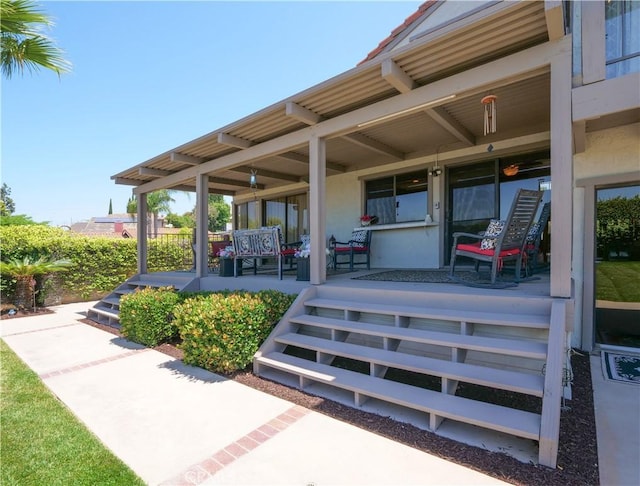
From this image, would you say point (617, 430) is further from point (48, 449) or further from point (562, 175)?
point (48, 449)

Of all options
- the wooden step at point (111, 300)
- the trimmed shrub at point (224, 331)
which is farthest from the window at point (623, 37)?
the wooden step at point (111, 300)

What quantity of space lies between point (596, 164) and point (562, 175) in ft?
7.63

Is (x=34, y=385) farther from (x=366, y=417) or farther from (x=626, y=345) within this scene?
(x=626, y=345)

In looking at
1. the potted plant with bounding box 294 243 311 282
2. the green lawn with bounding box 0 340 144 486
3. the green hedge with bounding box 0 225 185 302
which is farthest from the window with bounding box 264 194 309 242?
the green lawn with bounding box 0 340 144 486

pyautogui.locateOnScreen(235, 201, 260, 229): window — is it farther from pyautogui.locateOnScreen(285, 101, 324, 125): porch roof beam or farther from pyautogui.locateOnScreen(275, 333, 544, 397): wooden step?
pyautogui.locateOnScreen(275, 333, 544, 397): wooden step

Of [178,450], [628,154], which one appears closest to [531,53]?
[628,154]

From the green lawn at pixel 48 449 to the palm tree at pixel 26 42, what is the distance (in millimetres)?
4084

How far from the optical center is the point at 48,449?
8.38 ft

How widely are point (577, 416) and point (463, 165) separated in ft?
16.3

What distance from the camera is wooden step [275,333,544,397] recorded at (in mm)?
2594

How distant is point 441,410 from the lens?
2.63 m

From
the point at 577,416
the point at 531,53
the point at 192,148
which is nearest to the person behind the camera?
the point at 577,416

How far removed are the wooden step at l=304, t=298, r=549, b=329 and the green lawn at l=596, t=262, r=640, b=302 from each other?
8.92ft

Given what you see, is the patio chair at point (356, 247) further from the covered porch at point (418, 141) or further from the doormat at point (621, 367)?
the doormat at point (621, 367)
